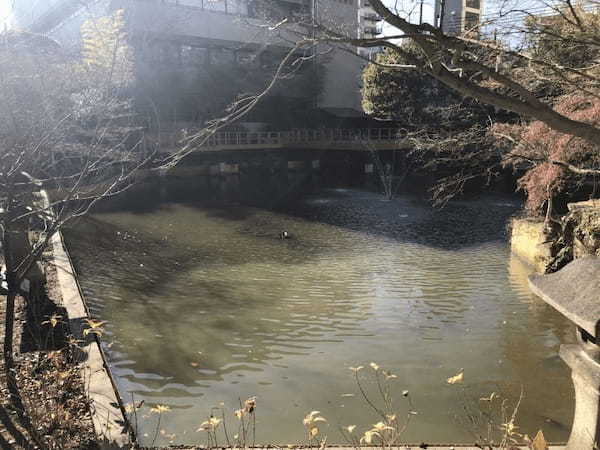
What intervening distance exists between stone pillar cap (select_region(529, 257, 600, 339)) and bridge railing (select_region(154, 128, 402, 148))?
28.2m

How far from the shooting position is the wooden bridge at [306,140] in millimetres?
31620

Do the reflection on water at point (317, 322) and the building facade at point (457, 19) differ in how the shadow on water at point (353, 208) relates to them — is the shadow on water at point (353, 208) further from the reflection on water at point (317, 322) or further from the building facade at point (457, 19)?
the building facade at point (457, 19)

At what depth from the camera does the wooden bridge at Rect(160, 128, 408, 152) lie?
31.6 m

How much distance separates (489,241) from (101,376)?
465 inches

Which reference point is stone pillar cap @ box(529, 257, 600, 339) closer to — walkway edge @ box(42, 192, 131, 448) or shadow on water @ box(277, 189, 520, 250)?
walkway edge @ box(42, 192, 131, 448)

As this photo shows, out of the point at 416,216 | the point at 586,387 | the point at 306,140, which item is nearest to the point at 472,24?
the point at 586,387

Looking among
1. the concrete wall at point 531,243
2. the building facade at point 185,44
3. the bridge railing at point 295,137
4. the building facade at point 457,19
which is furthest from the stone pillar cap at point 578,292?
the bridge railing at point 295,137

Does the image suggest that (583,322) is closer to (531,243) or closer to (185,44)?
(531,243)

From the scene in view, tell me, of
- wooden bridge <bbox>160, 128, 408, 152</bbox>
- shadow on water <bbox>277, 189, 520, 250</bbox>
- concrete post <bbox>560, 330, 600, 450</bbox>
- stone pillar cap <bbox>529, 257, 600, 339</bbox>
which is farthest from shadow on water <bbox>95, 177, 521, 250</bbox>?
stone pillar cap <bbox>529, 257, 600, 339</bbox>

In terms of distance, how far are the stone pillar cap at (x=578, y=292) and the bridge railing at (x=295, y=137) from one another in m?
28.2

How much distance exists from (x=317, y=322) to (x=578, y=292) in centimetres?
543

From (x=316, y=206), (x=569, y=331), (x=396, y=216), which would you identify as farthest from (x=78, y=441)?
(x=316, y=206)

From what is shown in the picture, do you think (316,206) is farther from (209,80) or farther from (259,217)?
(209,80)

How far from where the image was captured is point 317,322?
8094 millimetres
